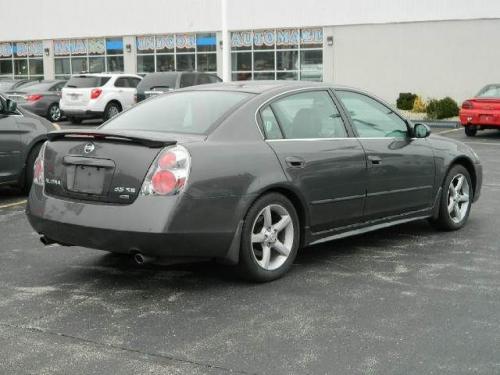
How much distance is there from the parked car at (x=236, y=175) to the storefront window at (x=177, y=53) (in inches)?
1114

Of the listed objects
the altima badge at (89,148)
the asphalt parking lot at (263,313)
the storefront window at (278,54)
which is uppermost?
the storefront window at (278,54)

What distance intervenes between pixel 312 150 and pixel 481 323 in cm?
194

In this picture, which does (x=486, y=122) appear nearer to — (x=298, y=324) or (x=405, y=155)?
(x=405, y=155)

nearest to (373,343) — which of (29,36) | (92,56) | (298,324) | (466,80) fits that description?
(298,324)

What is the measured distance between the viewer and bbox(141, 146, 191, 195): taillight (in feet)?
16.4

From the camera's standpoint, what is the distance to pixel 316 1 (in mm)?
31203

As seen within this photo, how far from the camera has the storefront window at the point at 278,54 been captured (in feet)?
105

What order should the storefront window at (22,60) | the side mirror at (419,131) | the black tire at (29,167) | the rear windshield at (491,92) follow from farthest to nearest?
the storefront window at (22,60) < the rear windshield at (491,92) < the black tire at (29,167) < the side mirror at (419,131)

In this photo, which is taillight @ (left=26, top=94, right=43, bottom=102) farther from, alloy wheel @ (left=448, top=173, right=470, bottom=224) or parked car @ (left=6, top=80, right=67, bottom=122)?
alloy wheel @ (left=448, top=173, right=470, bottom=224)

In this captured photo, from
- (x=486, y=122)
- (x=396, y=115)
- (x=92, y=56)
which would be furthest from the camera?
(x=92, y=56)

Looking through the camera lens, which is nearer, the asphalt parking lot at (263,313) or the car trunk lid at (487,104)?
the asphalt parking lot at (263,313)

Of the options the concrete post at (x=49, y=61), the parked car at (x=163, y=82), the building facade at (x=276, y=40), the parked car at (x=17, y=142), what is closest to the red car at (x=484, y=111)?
the parked car at (x=163, y=82)

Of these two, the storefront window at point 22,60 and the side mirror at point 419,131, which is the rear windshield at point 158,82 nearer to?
the side mirror at point 419,131

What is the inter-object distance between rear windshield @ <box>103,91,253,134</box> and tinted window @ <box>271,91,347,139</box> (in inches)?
13.3
